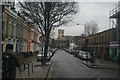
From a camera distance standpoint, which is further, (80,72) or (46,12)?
(46,12)

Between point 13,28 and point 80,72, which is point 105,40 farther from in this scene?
point 80,72

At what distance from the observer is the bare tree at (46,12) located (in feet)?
60.7

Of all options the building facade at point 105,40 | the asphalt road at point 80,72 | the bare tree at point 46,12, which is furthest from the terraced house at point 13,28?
the building facade at point 105,40

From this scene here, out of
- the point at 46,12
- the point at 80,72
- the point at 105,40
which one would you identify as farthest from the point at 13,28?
the point at 105,40

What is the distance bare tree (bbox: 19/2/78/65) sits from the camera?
1851cm

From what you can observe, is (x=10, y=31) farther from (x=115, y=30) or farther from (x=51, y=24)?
(x=115, y=30)

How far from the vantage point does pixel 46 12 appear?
18688 mm

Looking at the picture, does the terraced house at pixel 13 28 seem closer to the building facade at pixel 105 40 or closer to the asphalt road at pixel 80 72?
the asphalt road at pixel 80 72

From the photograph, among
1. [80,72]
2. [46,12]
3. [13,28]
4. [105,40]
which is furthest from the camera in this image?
[105,40]

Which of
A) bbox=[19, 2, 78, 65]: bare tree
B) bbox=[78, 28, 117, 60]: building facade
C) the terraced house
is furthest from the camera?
bbox=[78, 28, 117, 60]: building facade

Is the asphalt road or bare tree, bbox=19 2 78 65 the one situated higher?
bare tree, bbox=19 2 78 65

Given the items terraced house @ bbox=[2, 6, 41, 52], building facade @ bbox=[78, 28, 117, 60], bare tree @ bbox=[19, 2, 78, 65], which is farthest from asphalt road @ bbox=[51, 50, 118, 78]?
building facade @ bbox=[78, 28, 117, 60]

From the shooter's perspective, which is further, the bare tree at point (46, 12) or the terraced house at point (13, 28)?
the terraced house at point (13, 28)

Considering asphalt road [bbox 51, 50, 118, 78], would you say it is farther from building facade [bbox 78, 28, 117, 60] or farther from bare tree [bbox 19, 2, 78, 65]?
building facade [bbox 78, 28, 117, 60]
